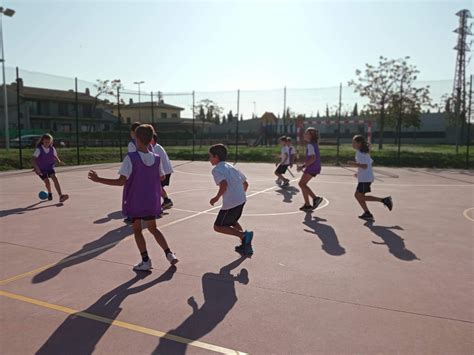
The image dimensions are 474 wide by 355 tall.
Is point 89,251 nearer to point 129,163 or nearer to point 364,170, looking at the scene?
point 129,163

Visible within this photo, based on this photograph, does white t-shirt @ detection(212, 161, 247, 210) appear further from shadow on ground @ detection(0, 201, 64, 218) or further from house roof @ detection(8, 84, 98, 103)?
house roof @ detection(8, 84, 98, 103)

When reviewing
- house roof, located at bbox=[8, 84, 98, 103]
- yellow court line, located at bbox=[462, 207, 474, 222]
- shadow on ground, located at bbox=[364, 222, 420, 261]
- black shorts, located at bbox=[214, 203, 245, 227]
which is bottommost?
shadow on ground, located at bbox=[364, 222, 420, 261]

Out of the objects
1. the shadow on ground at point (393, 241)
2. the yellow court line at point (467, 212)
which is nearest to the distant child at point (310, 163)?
the shadow on ground at point (393, 241)

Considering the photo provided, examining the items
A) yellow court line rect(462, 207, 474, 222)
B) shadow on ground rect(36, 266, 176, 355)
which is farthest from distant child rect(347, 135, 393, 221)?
shadow on ground rect(36, 266, 176, 355)

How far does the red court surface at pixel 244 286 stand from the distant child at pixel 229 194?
304 mm

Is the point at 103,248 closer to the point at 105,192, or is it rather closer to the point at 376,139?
the point at 105,192

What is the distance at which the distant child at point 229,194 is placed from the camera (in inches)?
197

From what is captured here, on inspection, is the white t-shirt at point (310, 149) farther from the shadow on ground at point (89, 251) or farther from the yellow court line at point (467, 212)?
the shadow on ground at point (89, 251)

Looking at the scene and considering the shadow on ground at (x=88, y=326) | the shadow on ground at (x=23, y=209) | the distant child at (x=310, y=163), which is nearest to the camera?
the shadow on ground at (x=88, y=326)

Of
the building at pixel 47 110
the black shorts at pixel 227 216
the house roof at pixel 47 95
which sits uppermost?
the house roof at pixel 47 95

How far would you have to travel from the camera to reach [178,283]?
4.16m

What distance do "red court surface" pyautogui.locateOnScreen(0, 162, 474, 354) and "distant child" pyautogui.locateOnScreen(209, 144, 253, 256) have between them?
→ 1.00 ft

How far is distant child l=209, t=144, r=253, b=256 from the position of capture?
4996mm

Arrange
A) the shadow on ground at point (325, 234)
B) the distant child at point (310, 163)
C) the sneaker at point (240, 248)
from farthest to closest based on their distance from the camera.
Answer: the distant child at point (310, 163) < the shadow on ground at point (325, 234) < the sneaker at point (240, 248)
